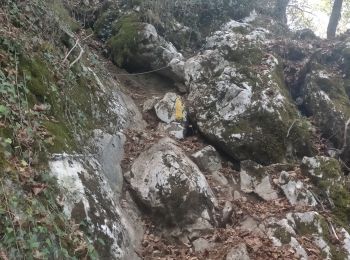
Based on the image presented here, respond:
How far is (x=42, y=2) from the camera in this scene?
279 inches

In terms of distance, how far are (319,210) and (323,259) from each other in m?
1.04

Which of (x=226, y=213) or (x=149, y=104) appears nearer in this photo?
(x=226, y=213)

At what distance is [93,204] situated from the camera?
4613mm

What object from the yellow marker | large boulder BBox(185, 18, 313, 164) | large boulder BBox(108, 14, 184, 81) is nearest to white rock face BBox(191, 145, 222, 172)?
large boulder BBox(185, 18, 313, 164)

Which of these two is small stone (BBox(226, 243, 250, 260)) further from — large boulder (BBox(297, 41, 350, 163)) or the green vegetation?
the green vegetation

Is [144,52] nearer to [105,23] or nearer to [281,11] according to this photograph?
[105,23]

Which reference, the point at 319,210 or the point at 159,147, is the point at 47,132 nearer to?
the point at 159,147

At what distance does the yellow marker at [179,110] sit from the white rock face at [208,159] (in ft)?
3.32

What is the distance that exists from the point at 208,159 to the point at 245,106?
1.54 m

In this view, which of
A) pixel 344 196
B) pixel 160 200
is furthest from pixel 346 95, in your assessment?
pixel 160 200

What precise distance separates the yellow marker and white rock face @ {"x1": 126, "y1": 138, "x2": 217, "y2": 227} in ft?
5.19

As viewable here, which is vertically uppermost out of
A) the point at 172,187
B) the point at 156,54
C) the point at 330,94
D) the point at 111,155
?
the point at 156,54

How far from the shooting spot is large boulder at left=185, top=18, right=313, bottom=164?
7.36 m

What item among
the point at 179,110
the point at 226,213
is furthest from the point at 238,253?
the point at 179,110
